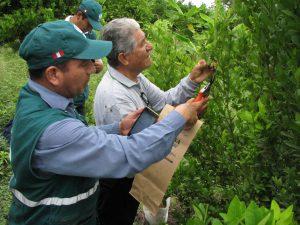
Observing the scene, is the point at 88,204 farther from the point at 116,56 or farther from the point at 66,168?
the point at 116,56

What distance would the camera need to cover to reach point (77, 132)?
1914mm

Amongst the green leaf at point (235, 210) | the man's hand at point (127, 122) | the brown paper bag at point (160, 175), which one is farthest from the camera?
the man's hand at point (127, 122)

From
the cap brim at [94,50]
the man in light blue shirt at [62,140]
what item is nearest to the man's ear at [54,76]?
the man in light blue shirt at [62,140]

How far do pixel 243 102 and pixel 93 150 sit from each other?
0.94m

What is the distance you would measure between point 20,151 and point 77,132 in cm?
30

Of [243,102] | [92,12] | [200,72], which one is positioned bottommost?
[92,12]

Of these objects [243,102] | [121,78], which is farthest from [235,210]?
[121,78]

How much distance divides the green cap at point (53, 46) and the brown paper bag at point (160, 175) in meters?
0.65

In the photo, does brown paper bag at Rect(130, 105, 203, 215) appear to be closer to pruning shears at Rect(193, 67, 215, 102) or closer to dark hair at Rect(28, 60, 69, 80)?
pruning shears at Rect(193, 67, 215, 102)

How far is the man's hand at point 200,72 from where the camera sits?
2756 millimetres

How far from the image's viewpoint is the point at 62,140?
6.21 feet

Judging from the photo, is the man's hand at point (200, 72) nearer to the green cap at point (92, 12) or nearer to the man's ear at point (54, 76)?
the man's ear at point (54, 76)

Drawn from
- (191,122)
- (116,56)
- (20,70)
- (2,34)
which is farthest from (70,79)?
(2,34)

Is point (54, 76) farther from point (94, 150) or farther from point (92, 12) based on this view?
point (92, 12)
